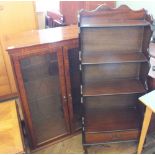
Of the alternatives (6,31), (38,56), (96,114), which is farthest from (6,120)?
(6,31)

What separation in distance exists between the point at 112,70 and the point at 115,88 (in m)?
0.16

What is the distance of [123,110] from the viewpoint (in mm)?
1988

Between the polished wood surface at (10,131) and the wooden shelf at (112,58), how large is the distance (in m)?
0.77

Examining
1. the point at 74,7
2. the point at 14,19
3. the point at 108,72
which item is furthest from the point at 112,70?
the point at 14,19

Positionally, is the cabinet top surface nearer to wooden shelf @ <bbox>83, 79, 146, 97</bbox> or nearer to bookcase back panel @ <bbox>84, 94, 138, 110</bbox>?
wooden shelf @ <bbox>83, 79, 146, 97</bbox>

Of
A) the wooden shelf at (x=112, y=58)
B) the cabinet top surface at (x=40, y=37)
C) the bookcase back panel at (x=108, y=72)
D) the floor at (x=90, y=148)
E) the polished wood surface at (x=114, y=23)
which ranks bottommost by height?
the floor at (x=90, y=148)

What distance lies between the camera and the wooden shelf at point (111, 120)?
1803mm

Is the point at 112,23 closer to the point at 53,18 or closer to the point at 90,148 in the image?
the point at 90,148

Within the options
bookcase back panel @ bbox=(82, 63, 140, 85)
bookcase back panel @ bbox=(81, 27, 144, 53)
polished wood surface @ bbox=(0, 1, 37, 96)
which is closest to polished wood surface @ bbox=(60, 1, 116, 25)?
polished wood surface @ bbox=(0, 1, 37, 96)

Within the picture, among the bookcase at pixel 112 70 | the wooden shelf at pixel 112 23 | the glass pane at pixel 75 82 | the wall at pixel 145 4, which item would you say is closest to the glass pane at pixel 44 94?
the glass pane at pixel 75 82

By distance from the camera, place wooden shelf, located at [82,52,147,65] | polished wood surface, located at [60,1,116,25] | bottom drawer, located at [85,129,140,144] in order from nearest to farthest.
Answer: wooden shelf, located at [82,52,147,65], bottom drawer, located at [85,129,140,144], polished wood surface, located at [60,1,116,25]

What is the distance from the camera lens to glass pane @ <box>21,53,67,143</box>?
1.62 metres

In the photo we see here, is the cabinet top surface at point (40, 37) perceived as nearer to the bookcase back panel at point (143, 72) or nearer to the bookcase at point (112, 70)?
the bookcase at point (112, 70)

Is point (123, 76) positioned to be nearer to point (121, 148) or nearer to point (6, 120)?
point (121, 148)
